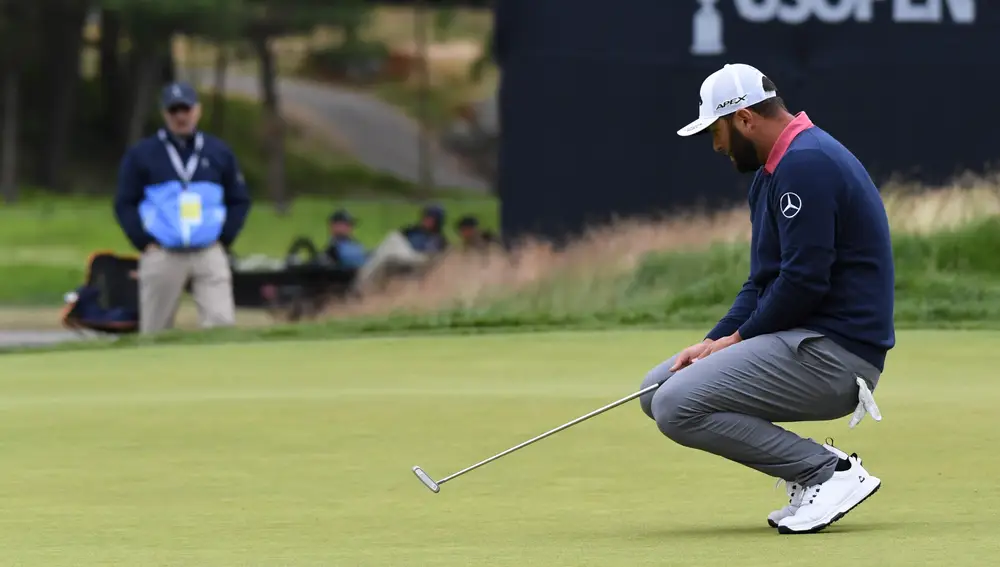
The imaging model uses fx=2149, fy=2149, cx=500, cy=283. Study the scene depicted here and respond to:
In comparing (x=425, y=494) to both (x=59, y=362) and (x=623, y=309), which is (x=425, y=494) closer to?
(x=59, y=362)

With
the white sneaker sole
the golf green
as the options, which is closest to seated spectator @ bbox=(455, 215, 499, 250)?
the golf green

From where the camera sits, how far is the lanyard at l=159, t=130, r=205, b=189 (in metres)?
14.0

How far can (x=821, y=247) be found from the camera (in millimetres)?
6488

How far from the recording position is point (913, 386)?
10.6 metres

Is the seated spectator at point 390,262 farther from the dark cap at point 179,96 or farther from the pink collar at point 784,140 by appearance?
the pink collar at point 784,140

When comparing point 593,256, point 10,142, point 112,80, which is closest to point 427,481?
point 593,256

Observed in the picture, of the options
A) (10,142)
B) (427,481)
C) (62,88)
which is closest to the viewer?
(427,481)

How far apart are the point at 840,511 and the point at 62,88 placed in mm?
36957

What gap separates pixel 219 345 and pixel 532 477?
5.56 metres

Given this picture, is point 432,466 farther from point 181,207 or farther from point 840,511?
point 181,207

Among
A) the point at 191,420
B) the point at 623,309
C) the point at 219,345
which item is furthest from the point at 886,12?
the point at 191,420

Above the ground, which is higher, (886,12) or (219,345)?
(886,12)

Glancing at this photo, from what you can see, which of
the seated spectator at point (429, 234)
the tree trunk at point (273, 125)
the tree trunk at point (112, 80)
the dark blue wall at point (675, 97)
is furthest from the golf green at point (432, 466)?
the tree trunk at point (112, 80)

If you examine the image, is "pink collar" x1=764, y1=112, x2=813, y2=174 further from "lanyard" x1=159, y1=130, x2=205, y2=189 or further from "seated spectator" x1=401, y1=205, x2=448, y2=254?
"seated spectator" x1=401, y1=205, x2=448, y2=254
